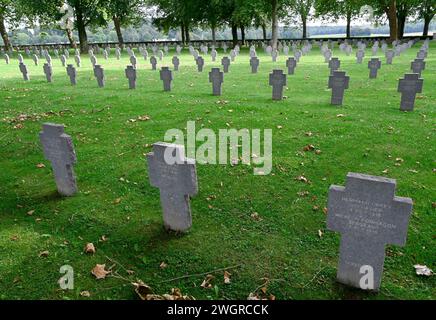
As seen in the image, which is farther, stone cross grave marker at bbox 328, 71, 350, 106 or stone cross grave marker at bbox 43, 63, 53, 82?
stone cross grave marker at bbox 43, 63, 53, 82

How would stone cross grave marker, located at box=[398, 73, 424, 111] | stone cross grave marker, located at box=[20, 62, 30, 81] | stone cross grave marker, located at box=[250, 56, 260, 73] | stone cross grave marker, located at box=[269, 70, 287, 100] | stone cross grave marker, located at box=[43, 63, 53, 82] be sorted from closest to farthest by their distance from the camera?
stone cross grave marker, located at box=[398, 73, 424, 111]
stone cross grave marker, located at box=[269, 70, 287, 100]
stone cross grave marker, located at box=[43, 63, 53, 82]
stone cross grave marker, located at box=[20, 62, 30, 81]
stone cross grave marker, located at box=[250, 56, 260, 73]

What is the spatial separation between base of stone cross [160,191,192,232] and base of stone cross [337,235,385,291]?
1.89 metres

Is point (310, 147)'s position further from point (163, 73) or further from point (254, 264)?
point (163, 73)

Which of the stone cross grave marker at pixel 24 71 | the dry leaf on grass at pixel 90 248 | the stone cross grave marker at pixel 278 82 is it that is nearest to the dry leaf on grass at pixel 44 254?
the dry leaf on grass at pixel 90 248

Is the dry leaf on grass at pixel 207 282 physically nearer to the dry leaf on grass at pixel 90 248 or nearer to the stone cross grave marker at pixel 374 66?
the dry leaf on grass at pixel 90 248

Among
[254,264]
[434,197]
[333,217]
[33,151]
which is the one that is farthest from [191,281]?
[33,151]

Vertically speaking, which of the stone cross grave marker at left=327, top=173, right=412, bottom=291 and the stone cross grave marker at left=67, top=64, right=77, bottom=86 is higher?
the stone cross grave marker at left=67, top=64, right=77, bottom=86

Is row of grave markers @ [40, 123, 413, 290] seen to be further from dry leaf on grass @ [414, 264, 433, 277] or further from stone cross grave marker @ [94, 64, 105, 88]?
stone cross grave marker @ [94, 64, 105, 88]

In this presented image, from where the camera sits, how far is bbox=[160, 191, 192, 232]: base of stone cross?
448 cm

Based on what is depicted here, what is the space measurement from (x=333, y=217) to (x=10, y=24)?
52166 millimetres

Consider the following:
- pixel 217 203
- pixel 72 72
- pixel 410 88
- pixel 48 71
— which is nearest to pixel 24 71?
pixel 48 71

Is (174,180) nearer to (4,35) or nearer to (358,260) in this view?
(358,260)

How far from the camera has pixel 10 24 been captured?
147 feet

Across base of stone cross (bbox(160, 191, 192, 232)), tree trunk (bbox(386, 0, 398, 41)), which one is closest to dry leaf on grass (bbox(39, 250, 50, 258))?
base of stone cross (bbox(160, 191, 192, 232))
